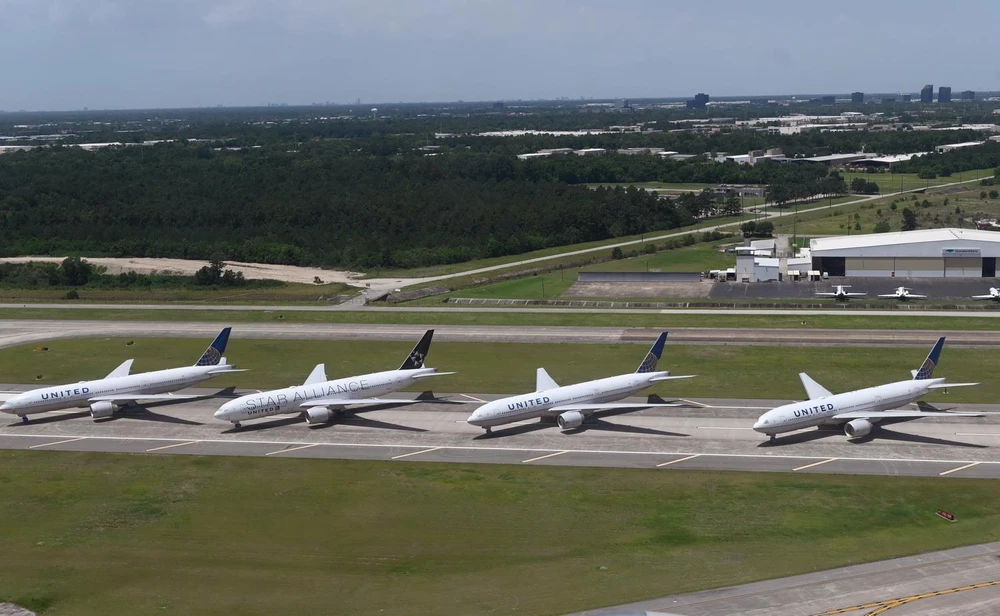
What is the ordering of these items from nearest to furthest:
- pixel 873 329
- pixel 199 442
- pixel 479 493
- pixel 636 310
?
pixel 479 493 < pixel 199 442 < pixel 873 329 < pixel 636 310

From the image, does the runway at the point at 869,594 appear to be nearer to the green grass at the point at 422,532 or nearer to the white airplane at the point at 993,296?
the green grass at the point at 422,532

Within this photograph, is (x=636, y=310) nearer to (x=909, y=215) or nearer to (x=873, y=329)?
(x=873, y=329)

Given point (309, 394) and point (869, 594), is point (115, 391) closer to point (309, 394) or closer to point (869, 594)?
point (309, 394)

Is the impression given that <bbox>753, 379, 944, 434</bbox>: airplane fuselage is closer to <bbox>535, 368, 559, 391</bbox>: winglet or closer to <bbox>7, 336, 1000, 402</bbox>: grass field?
<bbox>7, 336, 1000, 402</bbox>: grass field

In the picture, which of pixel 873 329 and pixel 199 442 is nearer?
pixel 199 442

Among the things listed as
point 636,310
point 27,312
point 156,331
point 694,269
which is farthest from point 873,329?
point 27,312

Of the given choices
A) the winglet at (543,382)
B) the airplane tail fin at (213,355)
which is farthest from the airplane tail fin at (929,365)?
the airplane tail fin at (213,355)

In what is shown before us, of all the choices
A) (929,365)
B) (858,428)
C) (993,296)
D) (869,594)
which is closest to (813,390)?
(858,428)
